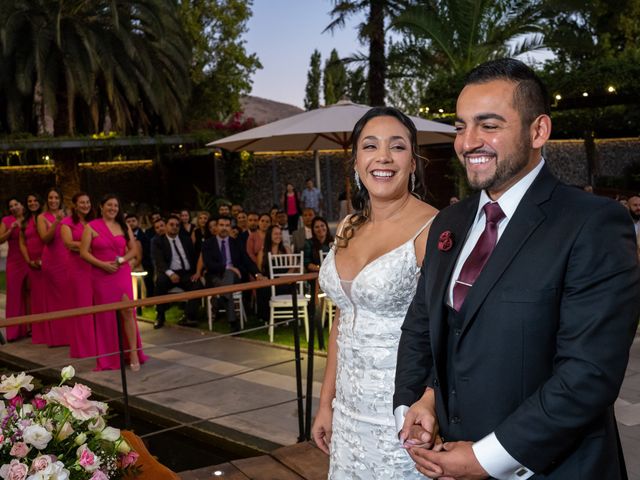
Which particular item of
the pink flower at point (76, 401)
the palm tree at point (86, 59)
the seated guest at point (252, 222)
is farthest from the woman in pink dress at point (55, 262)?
the palm tree at point (86, 59)

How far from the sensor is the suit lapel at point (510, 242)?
5.15 feet

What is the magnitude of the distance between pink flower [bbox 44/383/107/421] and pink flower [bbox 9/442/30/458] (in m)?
0.16

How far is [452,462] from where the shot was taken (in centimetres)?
158

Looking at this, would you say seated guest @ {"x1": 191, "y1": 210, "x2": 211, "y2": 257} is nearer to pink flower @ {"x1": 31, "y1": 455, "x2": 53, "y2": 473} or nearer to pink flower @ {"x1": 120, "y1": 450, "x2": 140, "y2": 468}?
pink flower @ {"x1": 120, "y1": 450, "x2": 140, "y2": 468}

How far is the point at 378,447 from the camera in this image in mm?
2430

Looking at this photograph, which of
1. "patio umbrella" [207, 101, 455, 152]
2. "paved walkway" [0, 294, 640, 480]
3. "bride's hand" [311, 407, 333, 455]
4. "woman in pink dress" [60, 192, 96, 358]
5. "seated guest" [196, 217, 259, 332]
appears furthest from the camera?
"seated guest" [196, 217, 259, 332]

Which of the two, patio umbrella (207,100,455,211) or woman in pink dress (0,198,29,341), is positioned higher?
patio umbrella (207,100,455,211)

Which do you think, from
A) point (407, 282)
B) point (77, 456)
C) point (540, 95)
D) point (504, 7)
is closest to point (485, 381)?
point (540, 95)

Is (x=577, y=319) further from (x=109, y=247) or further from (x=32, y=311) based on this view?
(x=32, y=311)

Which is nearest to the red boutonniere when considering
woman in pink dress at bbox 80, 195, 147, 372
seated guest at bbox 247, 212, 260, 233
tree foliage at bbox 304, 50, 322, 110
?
woman in pink dress at bbox 80, 195, 147, 372

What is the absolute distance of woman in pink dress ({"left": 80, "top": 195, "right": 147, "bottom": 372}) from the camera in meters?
7.29

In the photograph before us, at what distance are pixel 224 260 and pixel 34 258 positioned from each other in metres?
2.48

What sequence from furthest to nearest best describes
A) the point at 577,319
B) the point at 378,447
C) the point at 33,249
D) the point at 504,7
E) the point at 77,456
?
1. the point at 504,7
2. the point at 33,249
3. the point at 378,447
4. the point at 77,456
5. the point at 577,319

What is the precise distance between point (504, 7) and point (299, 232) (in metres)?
9.22
